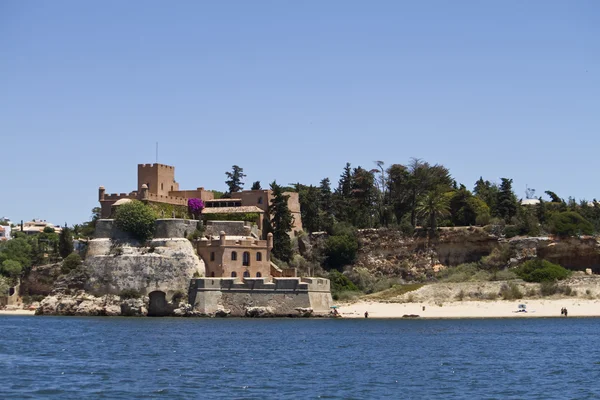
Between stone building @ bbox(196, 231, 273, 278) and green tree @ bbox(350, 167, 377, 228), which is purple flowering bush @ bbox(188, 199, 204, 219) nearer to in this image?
stone building @ bbox(196, 231, 273, 278)

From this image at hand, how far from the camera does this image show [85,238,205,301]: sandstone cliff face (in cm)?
6994

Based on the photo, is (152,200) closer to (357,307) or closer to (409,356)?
(357,307)

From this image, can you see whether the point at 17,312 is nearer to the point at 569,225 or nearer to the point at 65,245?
the point at 65,245

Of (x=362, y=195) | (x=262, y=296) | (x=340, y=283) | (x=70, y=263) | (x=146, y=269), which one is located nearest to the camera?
(x=262, y=296)

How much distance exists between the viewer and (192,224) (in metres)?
73.8

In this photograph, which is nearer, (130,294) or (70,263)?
(130,294)

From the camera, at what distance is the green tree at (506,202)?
8481 cm

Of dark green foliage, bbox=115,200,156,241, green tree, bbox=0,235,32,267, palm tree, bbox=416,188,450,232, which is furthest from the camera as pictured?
green tree, bbox=0,235,32,267

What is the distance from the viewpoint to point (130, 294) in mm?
69812

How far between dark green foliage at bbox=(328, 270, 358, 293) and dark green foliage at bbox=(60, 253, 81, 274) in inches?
755

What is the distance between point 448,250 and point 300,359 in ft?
132

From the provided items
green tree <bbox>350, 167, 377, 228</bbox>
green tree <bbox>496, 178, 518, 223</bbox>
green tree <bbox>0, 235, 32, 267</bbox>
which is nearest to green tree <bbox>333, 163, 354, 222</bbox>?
green tree <bbox>350, 167, 377, 228</bbox>

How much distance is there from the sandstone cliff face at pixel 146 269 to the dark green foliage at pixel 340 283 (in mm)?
11231

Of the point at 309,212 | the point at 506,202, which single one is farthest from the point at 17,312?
the point at 506,202
